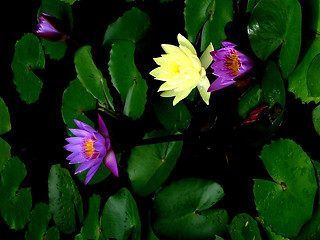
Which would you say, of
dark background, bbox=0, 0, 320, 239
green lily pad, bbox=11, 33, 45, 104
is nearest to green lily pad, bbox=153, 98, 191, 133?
dark background, bbox=0, 0, 320, 239

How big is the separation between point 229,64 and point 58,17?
1068mm

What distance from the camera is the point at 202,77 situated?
123cm

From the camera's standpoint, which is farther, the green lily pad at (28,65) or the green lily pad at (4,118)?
the green lily pad at (4,118)

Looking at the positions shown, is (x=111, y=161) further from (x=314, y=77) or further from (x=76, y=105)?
(x=314, y=77)

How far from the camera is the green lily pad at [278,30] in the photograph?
3.73 feet

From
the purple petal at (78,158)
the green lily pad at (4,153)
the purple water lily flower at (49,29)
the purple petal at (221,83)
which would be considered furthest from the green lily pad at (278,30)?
the green lily pad at (4,153)

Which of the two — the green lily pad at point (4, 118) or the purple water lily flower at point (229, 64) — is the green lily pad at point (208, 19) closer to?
the purple water lily flower at point (229, 64)

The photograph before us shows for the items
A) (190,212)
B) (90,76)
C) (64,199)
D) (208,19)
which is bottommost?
(64,199)

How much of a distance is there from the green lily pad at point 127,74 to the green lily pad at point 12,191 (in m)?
0.90

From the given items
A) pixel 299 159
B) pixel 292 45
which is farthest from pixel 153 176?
pixel 292 45

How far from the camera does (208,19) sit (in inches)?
54.3

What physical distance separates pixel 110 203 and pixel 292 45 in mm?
1080

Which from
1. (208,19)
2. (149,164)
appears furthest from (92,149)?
(208,19)

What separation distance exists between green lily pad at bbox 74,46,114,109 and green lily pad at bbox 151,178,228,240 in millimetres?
562
